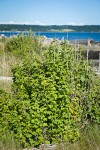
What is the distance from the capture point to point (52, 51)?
20.1 feet

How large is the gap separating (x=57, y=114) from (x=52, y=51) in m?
1.19

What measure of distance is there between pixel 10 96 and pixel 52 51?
1.14m

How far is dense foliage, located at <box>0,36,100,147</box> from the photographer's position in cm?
570

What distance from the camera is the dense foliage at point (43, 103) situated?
5703mm

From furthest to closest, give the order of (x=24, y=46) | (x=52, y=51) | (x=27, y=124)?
(x=24, y=46), (x=52, y=51), (x=27, y=124)

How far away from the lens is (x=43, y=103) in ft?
18.9

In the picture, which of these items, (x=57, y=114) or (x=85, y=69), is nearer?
(x=57, y=114)

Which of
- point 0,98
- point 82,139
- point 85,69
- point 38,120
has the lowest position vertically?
point 82,139

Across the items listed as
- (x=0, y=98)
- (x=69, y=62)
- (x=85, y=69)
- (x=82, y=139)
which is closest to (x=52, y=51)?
(x=69, y=62)

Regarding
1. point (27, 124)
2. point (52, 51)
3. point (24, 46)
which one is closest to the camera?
point (27, 124)

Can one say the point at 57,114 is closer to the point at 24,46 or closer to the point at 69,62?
the point at 69,62

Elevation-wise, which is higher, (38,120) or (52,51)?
(52,51)

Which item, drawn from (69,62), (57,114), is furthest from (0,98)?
(69,62)

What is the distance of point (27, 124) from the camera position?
18.8 feet
